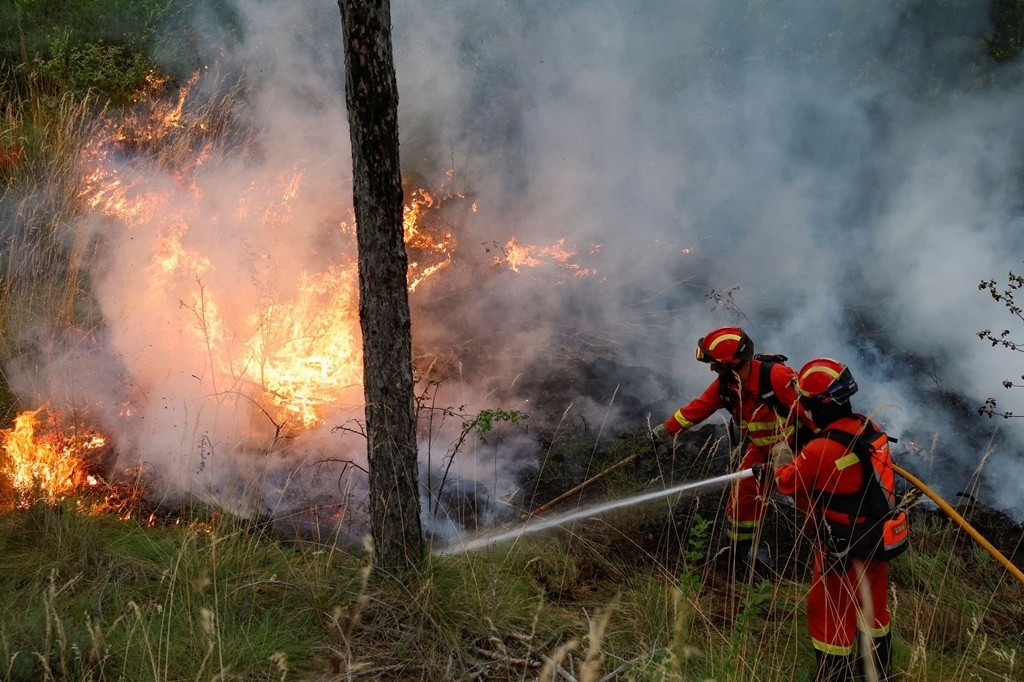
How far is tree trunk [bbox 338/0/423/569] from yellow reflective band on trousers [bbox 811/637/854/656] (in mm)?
2078

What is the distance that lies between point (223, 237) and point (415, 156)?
3263 millimetres

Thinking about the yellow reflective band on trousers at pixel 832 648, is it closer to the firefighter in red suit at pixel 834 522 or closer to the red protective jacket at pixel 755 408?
the firefighter in red suit at pixel 834 522

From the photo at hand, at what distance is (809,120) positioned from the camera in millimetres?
10875

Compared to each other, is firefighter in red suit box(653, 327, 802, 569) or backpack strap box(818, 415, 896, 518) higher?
firefighter in red suit box(653, 327, 802, 569)

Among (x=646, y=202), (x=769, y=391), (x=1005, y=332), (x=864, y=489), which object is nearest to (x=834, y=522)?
(x=864, y=489)

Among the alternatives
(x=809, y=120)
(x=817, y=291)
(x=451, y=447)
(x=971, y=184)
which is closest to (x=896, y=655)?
(x=451, y=447)

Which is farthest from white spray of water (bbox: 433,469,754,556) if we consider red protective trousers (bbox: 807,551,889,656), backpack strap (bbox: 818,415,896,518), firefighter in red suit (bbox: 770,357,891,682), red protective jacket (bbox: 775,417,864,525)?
red protective trousers (bbox: 807,551,889,656)

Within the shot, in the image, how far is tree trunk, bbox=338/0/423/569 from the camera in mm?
3133

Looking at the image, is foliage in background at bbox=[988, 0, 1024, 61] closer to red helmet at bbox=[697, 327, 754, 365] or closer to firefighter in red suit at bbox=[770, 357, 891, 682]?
red helmet at bbox=[697, 327, 754, 365]

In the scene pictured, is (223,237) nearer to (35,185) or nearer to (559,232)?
→ (35,185)

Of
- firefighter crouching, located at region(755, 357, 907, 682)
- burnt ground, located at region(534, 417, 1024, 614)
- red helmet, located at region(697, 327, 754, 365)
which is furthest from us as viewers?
burnt ground, located at region(534, 417, 1024, 614)

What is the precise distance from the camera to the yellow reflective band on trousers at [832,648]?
11.3ft

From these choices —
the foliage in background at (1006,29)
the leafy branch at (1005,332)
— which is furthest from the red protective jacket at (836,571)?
the foliage in background at (1006,29)

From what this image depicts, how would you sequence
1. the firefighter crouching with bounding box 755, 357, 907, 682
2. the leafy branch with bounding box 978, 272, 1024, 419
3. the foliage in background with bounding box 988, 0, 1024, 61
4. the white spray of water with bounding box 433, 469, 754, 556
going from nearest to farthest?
the firefighter crouching with bounding box 755, 357, 907, 682, the white spray of water with bounding box 433, 469, 754, 556, the leafy branch with bounding box 978, 272, 1024, 419, the foliage in background with bounding box 988, 0, 1024, 61
